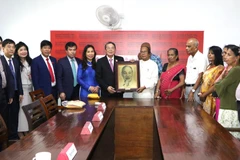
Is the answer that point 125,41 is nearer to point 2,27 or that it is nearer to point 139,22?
point 139,22

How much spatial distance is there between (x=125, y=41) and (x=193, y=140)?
330 cm

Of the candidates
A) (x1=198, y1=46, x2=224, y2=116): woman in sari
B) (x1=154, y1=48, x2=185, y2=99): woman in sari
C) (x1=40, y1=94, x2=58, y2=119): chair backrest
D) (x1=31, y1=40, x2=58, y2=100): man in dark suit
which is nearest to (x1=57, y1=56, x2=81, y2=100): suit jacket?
(x1=31, y1=40, x2=58, y2=100): man in dark suit

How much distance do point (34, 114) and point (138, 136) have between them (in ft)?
3.36

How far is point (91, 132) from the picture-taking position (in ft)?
5.39

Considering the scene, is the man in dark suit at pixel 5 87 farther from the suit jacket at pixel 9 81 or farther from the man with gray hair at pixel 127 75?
the man with gray hair at pixel 127 75

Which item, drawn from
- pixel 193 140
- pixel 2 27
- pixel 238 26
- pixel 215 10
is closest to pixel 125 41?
pixel 215 10

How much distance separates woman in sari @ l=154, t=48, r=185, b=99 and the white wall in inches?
49.9

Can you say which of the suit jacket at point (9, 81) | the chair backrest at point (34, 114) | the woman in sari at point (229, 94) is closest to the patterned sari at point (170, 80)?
the woman in sari at point (229, 94)

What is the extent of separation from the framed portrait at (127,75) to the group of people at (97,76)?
0.01 m

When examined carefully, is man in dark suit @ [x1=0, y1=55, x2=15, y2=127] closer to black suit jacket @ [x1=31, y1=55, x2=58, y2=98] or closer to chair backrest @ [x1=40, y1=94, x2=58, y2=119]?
black suit jacket @ [x1=31, y1=55, x2=58, y2=98]

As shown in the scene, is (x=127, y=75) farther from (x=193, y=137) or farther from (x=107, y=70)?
(x=193, y=137)

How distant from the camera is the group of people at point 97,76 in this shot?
3131mm

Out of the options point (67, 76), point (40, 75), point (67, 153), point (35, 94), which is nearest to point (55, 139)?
point (67, 153)

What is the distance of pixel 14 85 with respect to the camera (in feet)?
10.6
